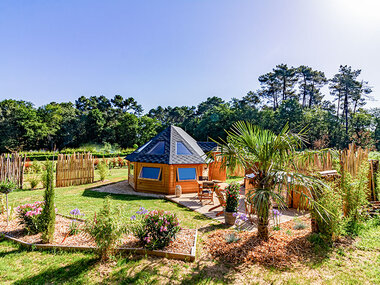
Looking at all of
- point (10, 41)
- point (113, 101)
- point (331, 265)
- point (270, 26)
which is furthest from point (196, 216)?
point (113, 101)

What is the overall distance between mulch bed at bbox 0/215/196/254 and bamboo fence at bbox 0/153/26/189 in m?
7.73

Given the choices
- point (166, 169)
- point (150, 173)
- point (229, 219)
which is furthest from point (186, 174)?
point (229, 219)

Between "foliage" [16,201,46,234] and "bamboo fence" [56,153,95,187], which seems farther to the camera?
"bamboo fence" [56,153,95,187]

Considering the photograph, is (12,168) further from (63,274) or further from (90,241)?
(63,274)

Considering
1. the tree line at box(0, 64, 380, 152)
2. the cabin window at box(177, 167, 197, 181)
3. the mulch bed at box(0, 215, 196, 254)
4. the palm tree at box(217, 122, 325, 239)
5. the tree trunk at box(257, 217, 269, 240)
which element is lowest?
the mulch bed at box(0, 215, 196, 254)

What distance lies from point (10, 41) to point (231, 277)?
14.2m

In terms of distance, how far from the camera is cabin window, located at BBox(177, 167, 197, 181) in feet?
37.3

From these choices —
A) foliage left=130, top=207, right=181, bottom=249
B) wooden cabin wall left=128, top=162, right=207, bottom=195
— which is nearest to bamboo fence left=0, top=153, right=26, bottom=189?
wooden cabin wall left=128, top=162, right=207, bottom=195

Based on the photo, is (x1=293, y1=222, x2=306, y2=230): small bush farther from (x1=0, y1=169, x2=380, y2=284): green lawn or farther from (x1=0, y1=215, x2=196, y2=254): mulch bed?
(x1=0, y1=215, x2=196, y2=254): mulch bed

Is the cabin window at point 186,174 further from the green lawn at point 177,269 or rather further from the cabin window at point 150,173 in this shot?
the green lawn at point 177,269

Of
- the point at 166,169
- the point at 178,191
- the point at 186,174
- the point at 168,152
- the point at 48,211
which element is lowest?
the point at 178,191

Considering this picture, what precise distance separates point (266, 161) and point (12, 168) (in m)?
15.2

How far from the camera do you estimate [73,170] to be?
13.2 m

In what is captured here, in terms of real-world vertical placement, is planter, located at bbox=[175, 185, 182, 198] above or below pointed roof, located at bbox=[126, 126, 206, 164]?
below
